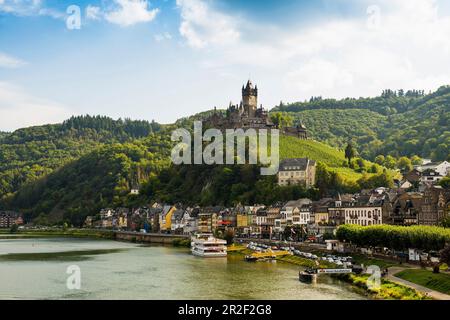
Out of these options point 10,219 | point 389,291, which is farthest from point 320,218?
point 10,219

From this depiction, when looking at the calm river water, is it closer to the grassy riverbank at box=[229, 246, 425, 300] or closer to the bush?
the grassy riverbank at box=[229, 246, 425, 300]

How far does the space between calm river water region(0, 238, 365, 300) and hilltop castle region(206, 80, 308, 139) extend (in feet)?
274

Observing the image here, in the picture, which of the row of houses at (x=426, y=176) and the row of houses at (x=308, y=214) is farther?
the row of houses at (x=426, y=176)

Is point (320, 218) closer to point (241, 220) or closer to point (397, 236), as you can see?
point (241, 220)

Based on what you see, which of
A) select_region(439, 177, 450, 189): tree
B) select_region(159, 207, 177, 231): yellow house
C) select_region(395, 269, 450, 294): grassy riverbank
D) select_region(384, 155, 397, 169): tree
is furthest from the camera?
select_region(384, 155, 397, 169): tree

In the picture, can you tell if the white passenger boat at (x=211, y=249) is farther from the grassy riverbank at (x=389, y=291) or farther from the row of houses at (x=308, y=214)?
the grassy riverbank at (x=389, y=291)

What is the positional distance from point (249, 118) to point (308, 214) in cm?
6876

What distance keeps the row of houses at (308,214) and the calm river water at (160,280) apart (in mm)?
18774

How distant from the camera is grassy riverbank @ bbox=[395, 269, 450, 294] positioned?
4001 cm

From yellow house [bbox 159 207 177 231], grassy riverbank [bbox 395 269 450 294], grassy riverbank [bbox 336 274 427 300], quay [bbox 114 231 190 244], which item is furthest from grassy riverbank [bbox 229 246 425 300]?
yellow house [bbox 159 207 177 231]

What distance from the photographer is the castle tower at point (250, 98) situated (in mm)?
165925

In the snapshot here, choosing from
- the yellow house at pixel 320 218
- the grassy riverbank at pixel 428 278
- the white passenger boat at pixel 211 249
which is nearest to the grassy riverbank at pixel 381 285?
the grassy riverbank at pixel 428 278

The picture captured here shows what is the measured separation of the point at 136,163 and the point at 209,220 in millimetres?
90835

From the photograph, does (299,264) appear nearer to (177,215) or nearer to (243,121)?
(177,215)
